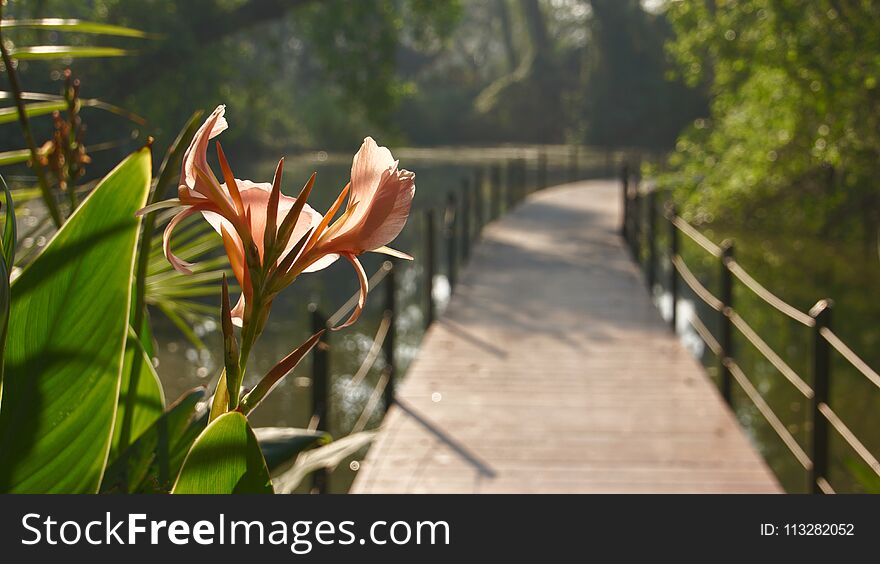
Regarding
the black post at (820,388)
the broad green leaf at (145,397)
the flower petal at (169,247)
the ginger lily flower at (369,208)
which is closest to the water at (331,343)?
the black post at (820,388)

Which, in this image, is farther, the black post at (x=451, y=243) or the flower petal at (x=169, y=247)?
the black post at (x=451, y=243)

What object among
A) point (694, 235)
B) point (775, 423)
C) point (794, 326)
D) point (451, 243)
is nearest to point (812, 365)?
point (775, 423)

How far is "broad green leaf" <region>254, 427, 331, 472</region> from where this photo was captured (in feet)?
4.35

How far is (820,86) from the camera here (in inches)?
372

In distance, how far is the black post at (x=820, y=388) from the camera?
352cm

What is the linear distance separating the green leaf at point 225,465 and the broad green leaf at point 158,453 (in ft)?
1.04

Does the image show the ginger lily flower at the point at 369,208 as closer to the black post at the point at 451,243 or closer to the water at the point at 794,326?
the water at the point at 794,326

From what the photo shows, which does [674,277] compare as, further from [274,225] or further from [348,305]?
[274,225]

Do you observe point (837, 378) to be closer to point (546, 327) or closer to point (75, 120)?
point (546, 327)

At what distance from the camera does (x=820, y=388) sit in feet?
12.0

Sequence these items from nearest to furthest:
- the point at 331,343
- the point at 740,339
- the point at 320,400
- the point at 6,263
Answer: the point at 6,263, the point at 320,400, the point at 331,343, the point at 740,339

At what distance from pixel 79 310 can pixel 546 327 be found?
614 centimetres

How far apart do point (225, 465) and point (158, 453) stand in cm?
39
